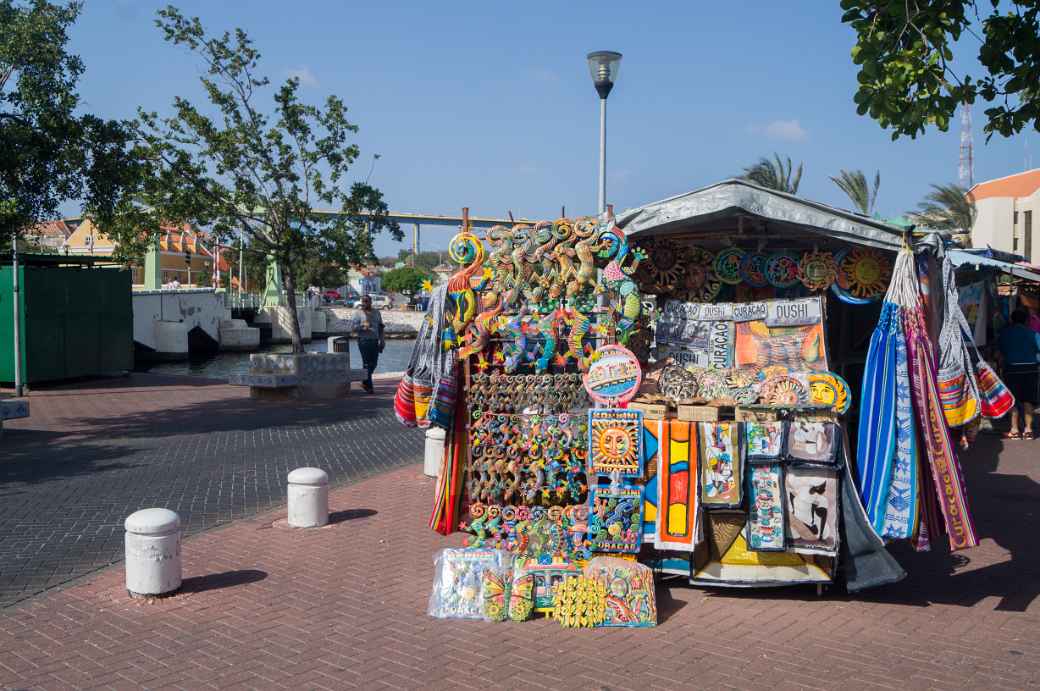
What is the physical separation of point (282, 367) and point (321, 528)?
10075 mm

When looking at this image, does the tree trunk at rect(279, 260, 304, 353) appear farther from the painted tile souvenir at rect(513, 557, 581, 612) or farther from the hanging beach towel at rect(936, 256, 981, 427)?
the hanging beach towel at rect(936, 256, 981, 427)

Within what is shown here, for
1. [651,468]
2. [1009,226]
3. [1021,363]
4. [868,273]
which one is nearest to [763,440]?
[651,468]

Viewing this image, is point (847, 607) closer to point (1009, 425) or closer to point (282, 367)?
point (1009, 425)

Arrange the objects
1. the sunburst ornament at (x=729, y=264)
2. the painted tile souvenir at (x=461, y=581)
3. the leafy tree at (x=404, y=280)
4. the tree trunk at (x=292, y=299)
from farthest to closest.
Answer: the leafy tree at (x=404, y=280) → the tree trunk at (x=292, y=299) → the sunburst ornament at (x=729, y=264) → the painted tile souvenir at (x=461, y=581)

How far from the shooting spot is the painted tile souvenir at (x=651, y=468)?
6691mm

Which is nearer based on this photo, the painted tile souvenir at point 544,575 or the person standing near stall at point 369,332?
the painted tile souvenir at point 544,575

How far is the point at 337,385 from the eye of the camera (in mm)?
18906

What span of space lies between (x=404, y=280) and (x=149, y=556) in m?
93.6

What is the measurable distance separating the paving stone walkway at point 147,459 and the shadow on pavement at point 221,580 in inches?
39.2

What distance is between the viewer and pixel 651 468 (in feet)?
22.0

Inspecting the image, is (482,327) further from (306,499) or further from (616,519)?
(306,499)

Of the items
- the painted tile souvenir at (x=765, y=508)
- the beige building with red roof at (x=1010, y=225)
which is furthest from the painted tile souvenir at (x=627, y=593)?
the beige building with red roof at (x=1010, y=225)

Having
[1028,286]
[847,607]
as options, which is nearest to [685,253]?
[847,607]

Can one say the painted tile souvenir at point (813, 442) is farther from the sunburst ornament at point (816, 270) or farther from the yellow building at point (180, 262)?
the yellow building at point (180, 262)
